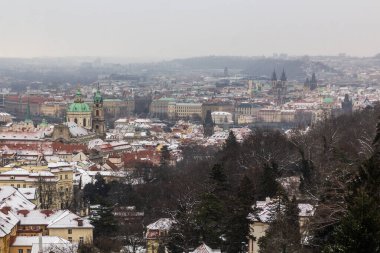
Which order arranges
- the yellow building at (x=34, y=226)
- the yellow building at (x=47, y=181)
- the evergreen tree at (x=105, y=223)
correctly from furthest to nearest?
the yellow building at (x=47, y=181), the evergreen tree at (x=105, y=223), the yellow building at (x=34, y=226)

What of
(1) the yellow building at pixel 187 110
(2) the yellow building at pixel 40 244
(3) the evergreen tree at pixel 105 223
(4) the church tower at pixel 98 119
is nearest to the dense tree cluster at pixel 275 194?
(3) the evergreen tree at pixel 105 223

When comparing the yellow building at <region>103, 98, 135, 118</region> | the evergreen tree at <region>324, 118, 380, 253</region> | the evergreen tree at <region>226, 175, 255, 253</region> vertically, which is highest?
the evergreen tree at <region>324, 118, 380, 253</region>

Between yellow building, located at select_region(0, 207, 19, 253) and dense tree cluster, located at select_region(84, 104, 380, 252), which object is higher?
dense tree cluster, located at select_region(84, 104, 380, 252)

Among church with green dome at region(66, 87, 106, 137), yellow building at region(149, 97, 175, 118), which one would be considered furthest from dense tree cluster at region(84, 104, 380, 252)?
yellow building at region(149, 97, 175, 118)

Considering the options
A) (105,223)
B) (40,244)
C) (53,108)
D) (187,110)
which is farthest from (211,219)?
(53,108)

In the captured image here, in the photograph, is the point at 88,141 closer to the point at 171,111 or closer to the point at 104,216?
the point at 104,216

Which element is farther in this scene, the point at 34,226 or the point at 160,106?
the point at 160,106

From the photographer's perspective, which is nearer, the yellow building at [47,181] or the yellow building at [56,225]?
the yellow building at [56,225]

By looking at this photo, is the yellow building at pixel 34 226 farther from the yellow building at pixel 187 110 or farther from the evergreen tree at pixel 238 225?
the yellow building at pixel 187 110

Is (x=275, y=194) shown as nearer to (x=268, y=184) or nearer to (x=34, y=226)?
(x=268, y=184)

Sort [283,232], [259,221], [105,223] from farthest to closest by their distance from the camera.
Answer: [105,223], [259,221], [283,232]

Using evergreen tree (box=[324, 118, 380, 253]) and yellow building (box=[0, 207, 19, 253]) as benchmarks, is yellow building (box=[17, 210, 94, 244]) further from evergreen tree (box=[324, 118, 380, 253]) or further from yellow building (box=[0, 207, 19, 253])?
evergreen tree (box=[324, 118, 380, 253])
